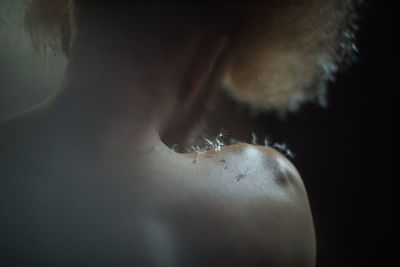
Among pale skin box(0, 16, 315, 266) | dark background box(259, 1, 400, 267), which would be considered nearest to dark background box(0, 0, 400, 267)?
dark background box(259, 1, 400, 267)

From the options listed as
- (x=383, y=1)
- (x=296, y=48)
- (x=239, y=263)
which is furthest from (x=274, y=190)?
(x=383, y=1)

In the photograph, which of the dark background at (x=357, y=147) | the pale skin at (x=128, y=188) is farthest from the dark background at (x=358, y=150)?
the pale skin at (x=128, y=188)

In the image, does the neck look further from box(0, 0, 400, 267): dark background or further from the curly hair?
box(0, 0, 400, 267): dark background

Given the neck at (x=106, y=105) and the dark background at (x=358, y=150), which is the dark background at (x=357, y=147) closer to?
the dark background at (x=358, y=150)

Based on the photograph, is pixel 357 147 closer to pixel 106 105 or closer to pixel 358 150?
pixel 358 150

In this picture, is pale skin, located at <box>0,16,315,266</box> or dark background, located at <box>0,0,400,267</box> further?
dark background, located at <box>0,0,400,267</box>

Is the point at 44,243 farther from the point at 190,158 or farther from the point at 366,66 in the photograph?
the point at 366,66
